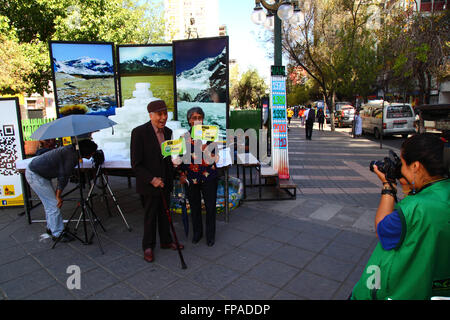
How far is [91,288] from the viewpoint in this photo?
303cm

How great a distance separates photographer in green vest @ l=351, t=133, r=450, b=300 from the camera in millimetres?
1434

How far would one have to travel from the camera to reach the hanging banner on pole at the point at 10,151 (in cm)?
554

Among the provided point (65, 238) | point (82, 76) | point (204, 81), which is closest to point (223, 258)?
point (65, 238)

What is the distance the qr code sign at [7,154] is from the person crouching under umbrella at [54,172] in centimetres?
201

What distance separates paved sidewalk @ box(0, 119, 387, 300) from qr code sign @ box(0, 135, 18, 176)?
31.0 inches

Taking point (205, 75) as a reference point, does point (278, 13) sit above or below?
above

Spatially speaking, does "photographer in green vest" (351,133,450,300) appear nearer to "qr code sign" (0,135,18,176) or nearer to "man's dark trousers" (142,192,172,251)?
"man's dark trousers" (142,192,172,251)

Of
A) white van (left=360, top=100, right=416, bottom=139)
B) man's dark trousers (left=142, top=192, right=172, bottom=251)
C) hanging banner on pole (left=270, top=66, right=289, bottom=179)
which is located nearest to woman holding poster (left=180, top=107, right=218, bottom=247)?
man's dark trousers (left=142, top=192, right=172, bottom=251)

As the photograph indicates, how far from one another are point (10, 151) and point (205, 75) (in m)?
3.99

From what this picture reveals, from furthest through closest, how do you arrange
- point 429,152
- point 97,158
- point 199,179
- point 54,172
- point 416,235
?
point 97,158, point 54,172, point 199,179, point 429,152, point 416,235

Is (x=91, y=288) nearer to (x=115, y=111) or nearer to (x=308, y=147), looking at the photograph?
(x=115, y=111)

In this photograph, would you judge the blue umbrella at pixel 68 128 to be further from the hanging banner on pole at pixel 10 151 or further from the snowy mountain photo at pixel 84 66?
the snowy mountain photo at pixel 84 66

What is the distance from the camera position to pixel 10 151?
563 cm

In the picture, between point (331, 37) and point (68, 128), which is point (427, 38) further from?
point (68, 128)
